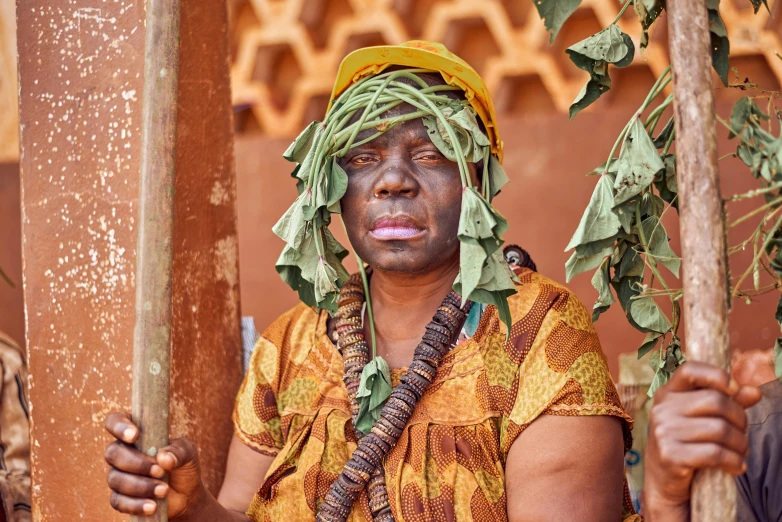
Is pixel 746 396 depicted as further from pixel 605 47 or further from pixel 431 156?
pixel 431 156

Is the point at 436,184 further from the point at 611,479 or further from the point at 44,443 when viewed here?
the point at 44,443

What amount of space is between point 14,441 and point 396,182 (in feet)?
5.05

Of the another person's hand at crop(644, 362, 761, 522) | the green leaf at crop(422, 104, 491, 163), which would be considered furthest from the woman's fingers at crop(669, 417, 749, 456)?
the green leaf at crop(422, 104, 491, 163)

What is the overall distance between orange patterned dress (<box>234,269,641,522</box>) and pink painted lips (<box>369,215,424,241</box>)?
0.28 metres

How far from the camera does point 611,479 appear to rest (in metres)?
2.30

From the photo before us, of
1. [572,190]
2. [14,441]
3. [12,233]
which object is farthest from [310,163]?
[12,233]

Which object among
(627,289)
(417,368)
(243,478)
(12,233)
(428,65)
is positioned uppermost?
(12,233)

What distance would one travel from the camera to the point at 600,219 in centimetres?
203

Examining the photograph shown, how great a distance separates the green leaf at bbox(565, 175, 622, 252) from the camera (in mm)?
2020

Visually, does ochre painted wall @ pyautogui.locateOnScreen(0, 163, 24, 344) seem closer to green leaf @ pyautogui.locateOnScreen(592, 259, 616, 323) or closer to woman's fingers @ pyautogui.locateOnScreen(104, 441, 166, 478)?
woman's fingers @ pyautogui.locateOnScreen(104, 441, 166, 478)

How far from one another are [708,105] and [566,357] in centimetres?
84

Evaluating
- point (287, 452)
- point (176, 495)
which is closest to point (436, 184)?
point (287, 452)

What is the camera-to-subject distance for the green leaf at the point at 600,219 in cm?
202

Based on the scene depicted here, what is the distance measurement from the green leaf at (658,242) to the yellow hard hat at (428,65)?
0.62 meters
